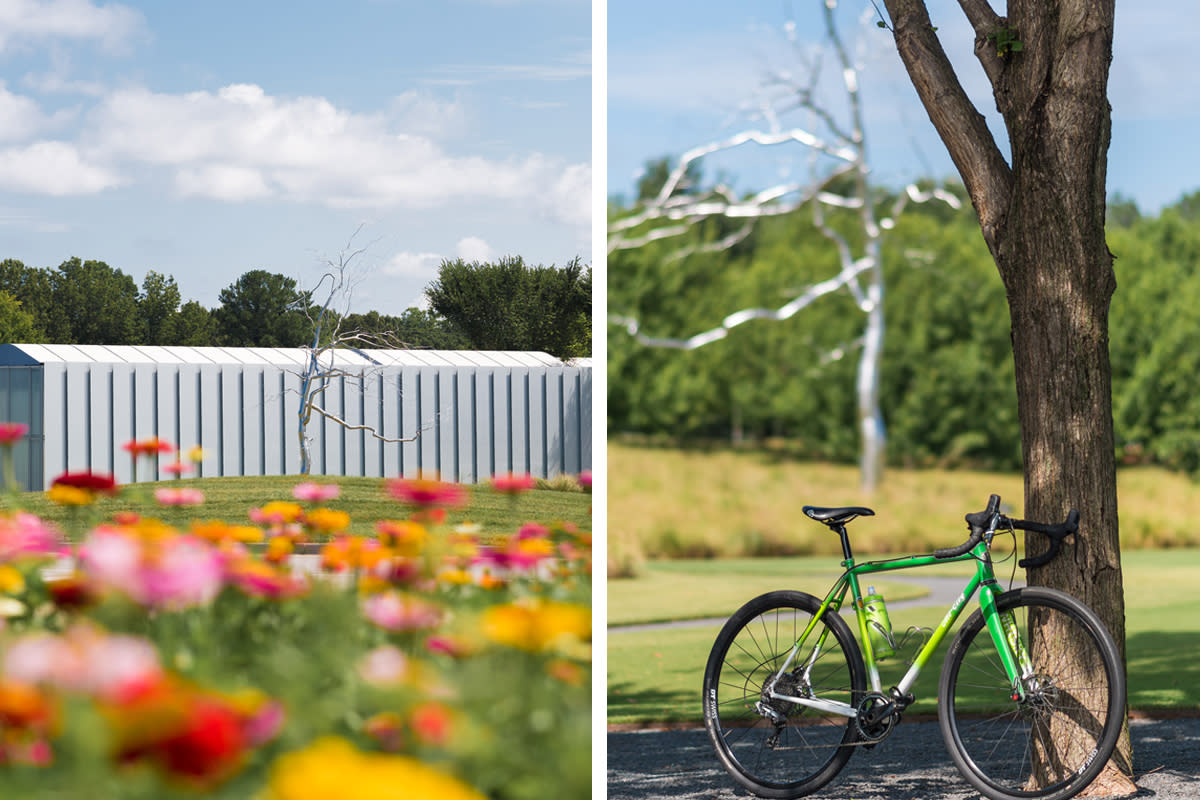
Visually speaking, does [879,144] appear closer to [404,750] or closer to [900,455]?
[900,455]

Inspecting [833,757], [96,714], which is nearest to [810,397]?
[833,757]

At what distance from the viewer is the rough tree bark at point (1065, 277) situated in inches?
132

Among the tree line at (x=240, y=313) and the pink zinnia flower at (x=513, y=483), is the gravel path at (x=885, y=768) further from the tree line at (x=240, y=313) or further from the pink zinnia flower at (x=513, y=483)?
the tree line at (x=240, y=313)

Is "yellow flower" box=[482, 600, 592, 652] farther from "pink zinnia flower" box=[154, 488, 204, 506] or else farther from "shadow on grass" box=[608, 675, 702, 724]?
"shadow on grass" box=[608, 675, 702, 724]

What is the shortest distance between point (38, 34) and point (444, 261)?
0.96 m

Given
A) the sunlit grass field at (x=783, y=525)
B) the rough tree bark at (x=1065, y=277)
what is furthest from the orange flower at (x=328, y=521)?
the sunlit grass field at (x=783, y=525)

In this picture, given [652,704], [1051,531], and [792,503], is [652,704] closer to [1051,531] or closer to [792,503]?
[1051,531]

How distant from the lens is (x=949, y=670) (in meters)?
3.16

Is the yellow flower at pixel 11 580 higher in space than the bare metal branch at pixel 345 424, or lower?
lower

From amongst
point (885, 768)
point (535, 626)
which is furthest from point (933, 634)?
point (535, 626)

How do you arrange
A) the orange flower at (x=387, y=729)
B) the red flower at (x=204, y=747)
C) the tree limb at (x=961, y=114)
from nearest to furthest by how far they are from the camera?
the red flower at (x=204, y=747) < the orange flower at (x=387, y=729) < the tree limb at (x=961, y=114)

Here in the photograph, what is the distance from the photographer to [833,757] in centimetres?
333

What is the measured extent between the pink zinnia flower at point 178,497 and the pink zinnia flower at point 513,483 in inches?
24.5

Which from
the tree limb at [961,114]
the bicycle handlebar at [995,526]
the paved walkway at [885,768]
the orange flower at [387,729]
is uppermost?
the tree limb at [961,114]
